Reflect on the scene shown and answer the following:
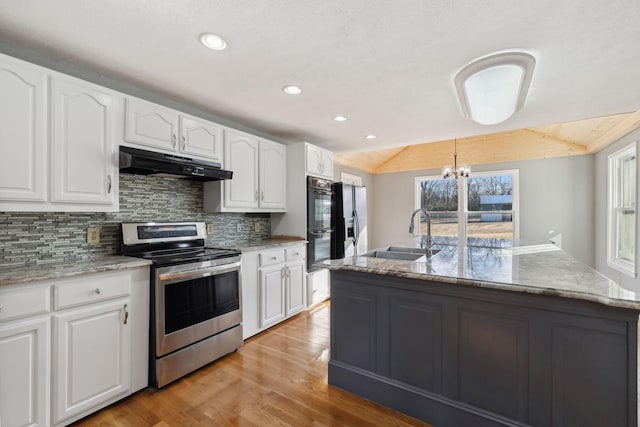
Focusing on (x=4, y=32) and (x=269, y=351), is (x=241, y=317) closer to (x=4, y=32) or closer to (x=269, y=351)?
(x=269, y=351)

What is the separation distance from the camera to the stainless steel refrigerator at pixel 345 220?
4180 mm

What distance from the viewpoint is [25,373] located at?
1.53m

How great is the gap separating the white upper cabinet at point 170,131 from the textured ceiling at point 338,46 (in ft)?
0.70

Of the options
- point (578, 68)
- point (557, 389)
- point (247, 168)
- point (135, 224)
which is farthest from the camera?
point (247, 168)

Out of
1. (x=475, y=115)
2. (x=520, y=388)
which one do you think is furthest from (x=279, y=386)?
(x=475, y=115)

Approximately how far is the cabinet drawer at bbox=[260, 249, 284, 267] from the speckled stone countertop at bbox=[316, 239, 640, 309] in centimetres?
119

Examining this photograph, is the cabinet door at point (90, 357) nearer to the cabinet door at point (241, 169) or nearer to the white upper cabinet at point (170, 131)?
the white upper cabinet at point (170, 131)

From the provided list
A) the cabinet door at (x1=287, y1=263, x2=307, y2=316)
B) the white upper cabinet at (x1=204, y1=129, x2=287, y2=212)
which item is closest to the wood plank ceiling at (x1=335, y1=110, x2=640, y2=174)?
the white upper cabinet at (x1=204, y1=129, x2=287, y2=212)

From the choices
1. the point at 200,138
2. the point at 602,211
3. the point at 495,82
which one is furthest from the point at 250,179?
the point at 602,211

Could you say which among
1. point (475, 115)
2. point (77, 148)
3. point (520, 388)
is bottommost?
point (520, 388)

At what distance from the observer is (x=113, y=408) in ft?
6.16

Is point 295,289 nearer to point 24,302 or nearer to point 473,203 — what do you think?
point 24,302

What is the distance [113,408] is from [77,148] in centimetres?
171

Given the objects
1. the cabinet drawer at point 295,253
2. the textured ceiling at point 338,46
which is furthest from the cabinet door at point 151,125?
the cabinet drawer at point 295,253
